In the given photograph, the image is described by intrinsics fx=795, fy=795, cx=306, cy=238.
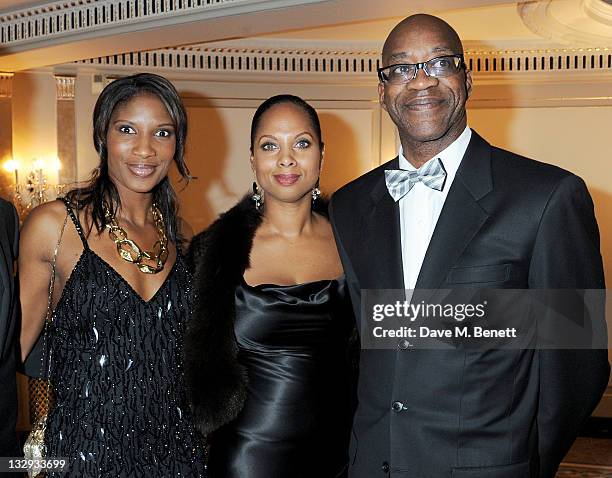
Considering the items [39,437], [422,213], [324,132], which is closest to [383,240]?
[422,213]

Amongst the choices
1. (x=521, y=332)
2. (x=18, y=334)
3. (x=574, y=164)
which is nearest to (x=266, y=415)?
(x=18, y=334)

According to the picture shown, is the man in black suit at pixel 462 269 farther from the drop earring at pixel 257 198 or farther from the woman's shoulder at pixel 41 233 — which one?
the woman's shoulder at pixel 41 233

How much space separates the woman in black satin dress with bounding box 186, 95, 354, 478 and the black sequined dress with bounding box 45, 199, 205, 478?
0.31ft

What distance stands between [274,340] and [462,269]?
824 millimetres

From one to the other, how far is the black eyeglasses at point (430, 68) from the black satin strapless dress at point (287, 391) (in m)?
0.79

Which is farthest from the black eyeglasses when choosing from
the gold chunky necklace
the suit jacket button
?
the gold chunky necklace

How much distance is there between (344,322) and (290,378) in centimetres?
26

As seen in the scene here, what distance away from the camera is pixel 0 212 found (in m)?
1.99

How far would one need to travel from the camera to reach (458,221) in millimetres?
1791

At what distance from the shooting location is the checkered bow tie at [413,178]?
1849 millimetres

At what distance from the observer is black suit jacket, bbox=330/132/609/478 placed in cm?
173

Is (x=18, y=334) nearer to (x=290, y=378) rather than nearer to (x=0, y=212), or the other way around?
(x=0, y=212)

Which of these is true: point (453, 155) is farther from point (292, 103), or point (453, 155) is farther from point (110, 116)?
point (110, 116)

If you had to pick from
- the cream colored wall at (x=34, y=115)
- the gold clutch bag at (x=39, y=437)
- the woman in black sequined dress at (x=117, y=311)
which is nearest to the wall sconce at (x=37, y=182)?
the cream colored wall at (x=34, y=115)
